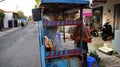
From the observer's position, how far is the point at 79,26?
5.57 meters

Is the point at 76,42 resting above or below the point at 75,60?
above

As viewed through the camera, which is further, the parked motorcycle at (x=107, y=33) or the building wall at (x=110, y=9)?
the building wall at (x=110, y=9)

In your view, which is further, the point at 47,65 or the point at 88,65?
the point at 88,65

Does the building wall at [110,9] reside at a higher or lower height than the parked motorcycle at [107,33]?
higher

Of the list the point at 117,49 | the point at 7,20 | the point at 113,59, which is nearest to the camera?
the point at 113,59

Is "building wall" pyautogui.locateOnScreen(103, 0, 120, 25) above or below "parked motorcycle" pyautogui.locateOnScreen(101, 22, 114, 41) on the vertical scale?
above

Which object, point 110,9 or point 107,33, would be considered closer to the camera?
point 107,33

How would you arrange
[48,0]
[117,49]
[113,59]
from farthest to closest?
[117,49] → [113,59] → [48,0]

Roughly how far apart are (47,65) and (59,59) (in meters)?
0.37

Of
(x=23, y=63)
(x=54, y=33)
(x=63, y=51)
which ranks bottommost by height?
(x=23, y=63)

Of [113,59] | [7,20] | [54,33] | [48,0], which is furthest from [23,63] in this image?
[7,20]

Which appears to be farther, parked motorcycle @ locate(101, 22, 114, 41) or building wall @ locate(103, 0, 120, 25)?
building wall @ locate(103, 0, 120, 25)

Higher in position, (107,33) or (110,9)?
(110,9)

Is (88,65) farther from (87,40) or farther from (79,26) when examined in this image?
(79,26)
